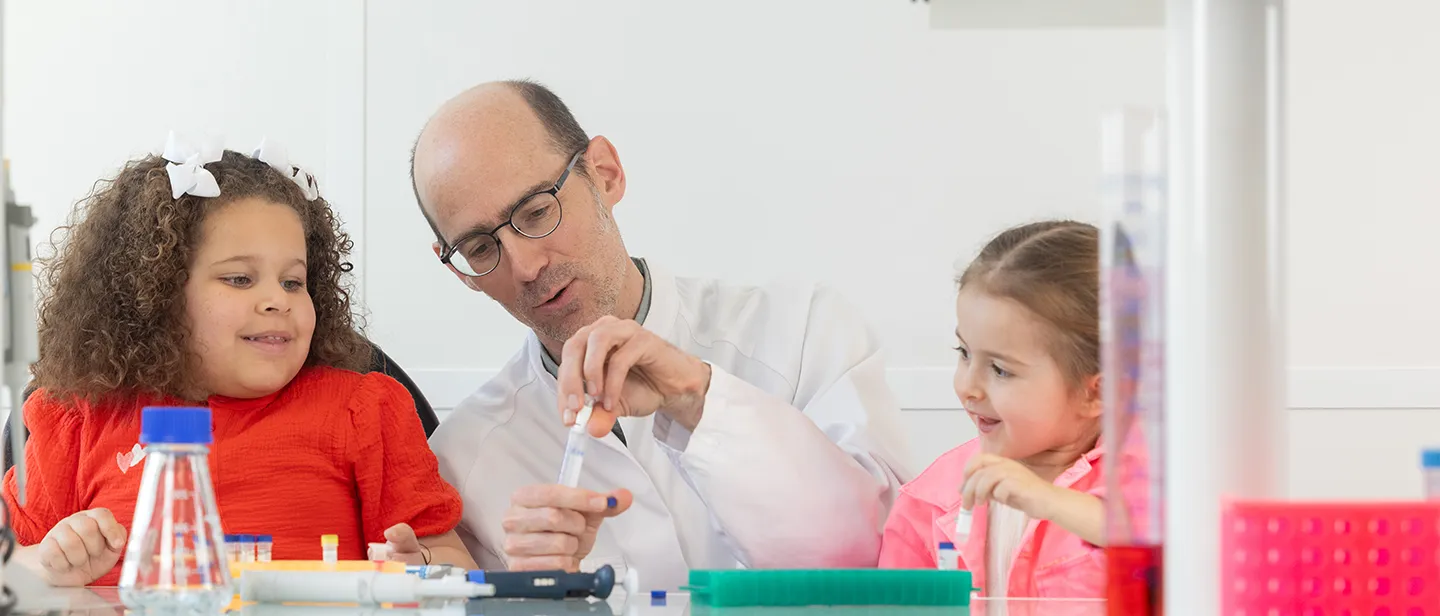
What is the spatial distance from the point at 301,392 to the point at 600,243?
550mm

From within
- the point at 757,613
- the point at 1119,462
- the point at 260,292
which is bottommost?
the point at 757,613

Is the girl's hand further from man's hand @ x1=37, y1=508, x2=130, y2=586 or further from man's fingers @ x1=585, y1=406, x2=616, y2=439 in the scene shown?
man's hand @ x1=37, y1=508, x2=130, y2=586

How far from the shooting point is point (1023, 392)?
65.1 inches

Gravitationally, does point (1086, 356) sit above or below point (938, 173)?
below

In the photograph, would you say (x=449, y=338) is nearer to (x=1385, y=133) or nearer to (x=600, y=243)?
(x=600, y=243)

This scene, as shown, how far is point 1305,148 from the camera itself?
2.19m

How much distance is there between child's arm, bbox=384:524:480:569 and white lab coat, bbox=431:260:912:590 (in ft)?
0.35

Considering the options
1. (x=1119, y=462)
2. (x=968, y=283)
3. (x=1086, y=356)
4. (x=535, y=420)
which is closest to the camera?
(x=1119, y=462)

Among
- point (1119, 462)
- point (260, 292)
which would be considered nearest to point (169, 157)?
point (260, 292)

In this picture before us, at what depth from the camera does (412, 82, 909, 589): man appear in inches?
66.5

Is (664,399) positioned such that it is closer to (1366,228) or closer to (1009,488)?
(1009,488)

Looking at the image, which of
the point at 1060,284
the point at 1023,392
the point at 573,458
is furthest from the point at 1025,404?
the point at 573,458

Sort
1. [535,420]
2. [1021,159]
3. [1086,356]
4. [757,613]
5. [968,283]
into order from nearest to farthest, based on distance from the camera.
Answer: [757,613] → [1086,356] → [968,283] → [535,420] → [1021,159]

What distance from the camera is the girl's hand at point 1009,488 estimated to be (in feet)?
3.96
